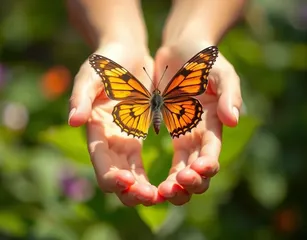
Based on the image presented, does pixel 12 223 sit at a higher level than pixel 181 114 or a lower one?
lower

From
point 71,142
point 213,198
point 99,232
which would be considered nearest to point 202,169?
point 71,142

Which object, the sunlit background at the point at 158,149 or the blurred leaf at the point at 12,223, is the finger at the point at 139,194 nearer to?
the sunlit background at the point at 158,149

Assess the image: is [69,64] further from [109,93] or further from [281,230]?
[109,93]

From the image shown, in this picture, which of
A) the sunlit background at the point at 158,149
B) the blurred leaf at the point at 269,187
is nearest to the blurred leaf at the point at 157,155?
the sunlit background at the point at 158,149

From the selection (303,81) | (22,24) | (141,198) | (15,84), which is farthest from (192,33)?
(22,24)

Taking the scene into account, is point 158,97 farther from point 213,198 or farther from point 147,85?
point 213,198

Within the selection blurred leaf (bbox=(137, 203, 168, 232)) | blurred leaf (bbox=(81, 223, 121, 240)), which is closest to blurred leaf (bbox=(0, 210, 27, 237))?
blurred leaf (bbox=(81, 223, 121, 240))

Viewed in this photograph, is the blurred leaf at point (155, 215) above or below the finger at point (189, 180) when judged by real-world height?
below

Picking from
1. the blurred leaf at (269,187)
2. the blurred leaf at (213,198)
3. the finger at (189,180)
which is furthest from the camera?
the blurred leaf at (269,187)
